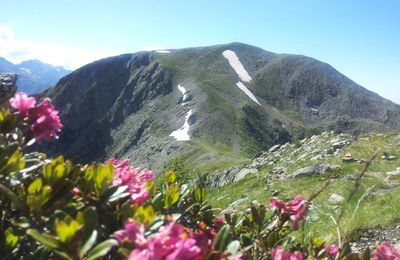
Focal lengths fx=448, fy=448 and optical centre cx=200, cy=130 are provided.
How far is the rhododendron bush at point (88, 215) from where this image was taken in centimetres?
165

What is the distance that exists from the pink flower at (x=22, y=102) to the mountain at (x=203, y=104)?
5424cm

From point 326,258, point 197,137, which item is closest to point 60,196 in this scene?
point 326,258

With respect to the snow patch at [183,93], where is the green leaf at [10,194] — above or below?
above

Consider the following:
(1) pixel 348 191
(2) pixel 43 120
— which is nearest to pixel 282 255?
(2) pixel 43 120

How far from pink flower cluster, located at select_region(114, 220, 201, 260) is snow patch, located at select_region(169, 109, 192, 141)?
67881 millimetres

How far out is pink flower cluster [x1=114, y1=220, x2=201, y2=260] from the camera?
154 cm

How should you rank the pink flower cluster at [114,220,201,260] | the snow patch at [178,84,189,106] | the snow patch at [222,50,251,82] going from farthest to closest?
1. the snow patch at [222,50,251,82]
2. the snow patch at [178,84,189,106]
3. the pink flower cluster at [114,220,201,260]

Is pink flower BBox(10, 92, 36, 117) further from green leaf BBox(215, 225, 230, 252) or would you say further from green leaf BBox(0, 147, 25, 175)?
green leaf BBox(215, 225, 230, 252)

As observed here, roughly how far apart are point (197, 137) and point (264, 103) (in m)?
36.4

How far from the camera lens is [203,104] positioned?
267 feet

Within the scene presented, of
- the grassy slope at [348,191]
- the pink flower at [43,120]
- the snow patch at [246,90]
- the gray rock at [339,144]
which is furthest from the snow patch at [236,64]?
the pink flower at [43,120]

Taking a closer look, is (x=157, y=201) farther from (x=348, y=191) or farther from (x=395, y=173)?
(x=395, y=173)

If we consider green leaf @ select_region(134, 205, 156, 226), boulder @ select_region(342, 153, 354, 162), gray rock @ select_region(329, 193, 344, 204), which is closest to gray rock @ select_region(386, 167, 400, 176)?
gray rock @ select_region(329, 193, 344, 204)

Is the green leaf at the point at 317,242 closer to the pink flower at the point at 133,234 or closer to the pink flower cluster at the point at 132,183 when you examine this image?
the pink flower cluster at the point at 132,183
